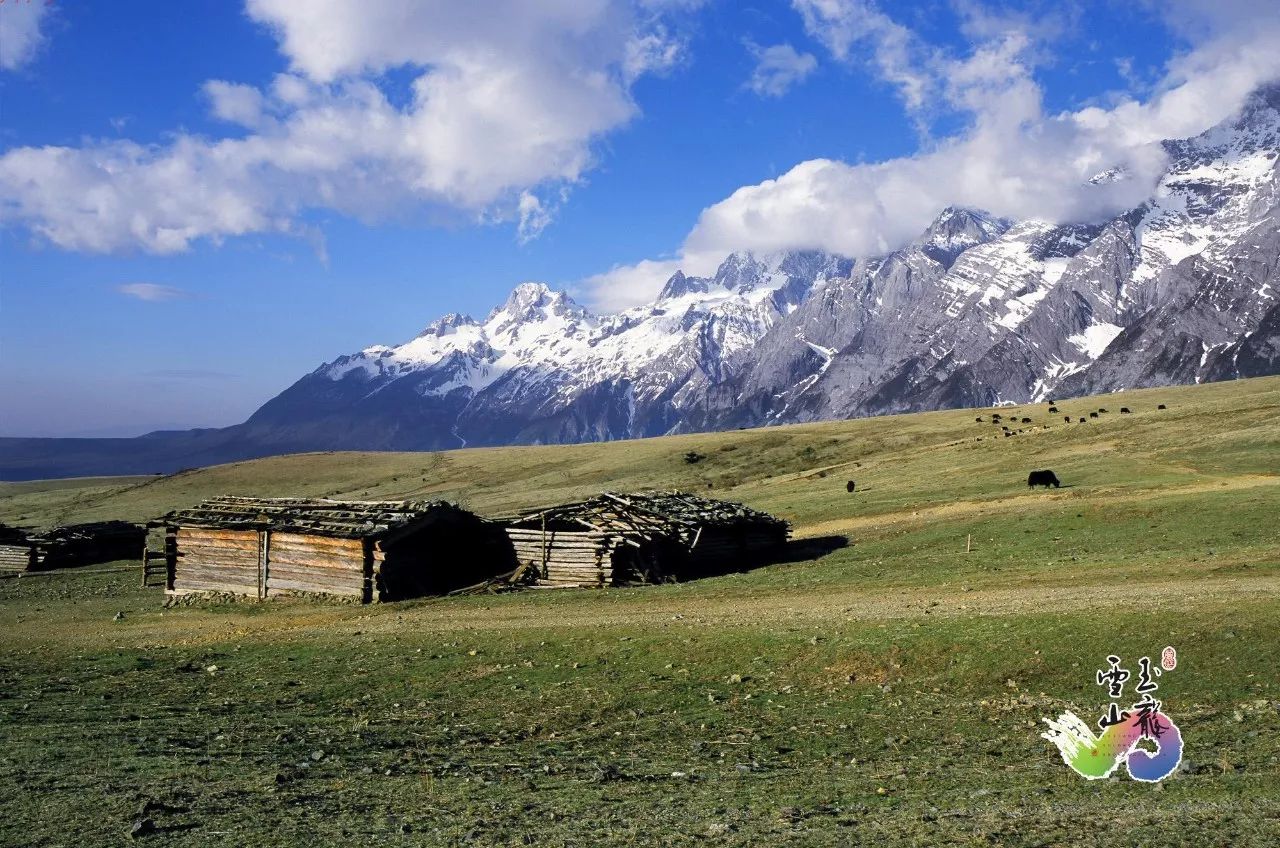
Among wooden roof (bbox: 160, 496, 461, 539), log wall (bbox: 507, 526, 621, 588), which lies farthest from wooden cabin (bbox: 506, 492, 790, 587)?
wooden roof (bbox: 160, 496, 461, 539)

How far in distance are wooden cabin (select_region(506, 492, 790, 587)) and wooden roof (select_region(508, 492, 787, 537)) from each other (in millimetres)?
44

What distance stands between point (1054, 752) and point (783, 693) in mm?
6138

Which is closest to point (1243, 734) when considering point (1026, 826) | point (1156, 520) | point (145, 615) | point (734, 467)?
point (1026, 826)

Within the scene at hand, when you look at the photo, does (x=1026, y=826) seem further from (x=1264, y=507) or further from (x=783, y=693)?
(x=1264, y=507)

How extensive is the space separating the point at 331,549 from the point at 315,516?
314 cm

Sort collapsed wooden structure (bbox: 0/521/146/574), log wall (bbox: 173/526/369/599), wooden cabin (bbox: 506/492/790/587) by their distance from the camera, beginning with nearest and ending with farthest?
log wall (bbox: 173/526/369/599) → wooden cabin (bbox: 506/492/790/587) → collapsed wooden structure (bbox: 0/521/146/574)

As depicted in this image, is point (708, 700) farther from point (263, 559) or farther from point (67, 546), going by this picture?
point (67, 546)

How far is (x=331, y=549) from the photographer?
136ft

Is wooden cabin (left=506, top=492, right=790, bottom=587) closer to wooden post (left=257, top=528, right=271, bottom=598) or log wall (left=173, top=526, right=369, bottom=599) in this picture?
log wall (left=173, top=526, right=369, bottom=599)

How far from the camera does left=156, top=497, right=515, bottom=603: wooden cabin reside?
40.9 metres

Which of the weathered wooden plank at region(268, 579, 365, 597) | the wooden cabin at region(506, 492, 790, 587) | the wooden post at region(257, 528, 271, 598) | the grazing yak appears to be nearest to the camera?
the weathered wooden plank at region(268, 579, 365, 597)

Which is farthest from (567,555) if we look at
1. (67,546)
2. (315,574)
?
(67,546)

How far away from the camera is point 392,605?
3938 cm

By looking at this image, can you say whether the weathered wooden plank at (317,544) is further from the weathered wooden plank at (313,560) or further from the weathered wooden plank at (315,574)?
the weathered wooden plank at (315,574)
